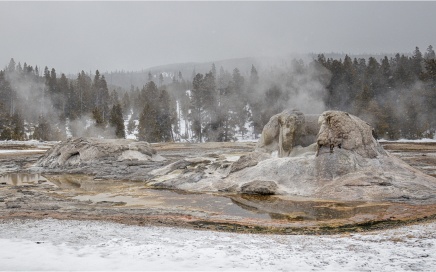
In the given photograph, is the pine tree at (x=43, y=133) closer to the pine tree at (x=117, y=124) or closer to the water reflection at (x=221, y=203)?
the pine tree at (x=117, y=124)

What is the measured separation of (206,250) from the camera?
6.43 meters

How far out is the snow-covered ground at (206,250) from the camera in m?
5.61

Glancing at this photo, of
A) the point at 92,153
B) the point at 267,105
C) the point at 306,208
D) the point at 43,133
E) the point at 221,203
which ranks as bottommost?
the point at 306,208

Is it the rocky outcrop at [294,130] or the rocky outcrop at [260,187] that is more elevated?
the rocky outcrop at [294,130]

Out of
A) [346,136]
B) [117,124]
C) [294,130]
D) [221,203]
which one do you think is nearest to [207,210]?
[221,203]

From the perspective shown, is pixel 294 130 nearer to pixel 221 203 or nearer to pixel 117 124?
pixel 221 203

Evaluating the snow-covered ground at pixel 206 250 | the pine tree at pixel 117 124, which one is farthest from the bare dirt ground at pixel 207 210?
the pine tree at pixel 117 124

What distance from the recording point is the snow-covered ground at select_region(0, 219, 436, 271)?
5.61 metres

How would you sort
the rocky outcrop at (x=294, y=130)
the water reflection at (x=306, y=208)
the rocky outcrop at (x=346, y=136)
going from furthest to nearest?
the rocky outcrop at (x=294, y=130), the rocky outcrop at (x=346, y=136), the water reflection at (x=306, y=208)

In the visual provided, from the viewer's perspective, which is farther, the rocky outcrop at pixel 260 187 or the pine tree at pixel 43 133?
the pine tree at pixel 43 133

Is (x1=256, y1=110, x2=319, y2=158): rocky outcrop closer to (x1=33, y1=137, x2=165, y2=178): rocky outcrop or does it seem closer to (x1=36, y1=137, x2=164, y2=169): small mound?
(x1=33, y1=137, x2=165, y2=178): rocky outcrop

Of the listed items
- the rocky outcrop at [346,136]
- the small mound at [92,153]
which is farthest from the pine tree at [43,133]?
the rocky outcrop at [346,136]

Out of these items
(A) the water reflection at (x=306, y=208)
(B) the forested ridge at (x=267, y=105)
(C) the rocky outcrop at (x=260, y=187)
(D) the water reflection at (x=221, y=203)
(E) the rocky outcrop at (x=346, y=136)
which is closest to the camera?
(A) the water reflection at (x=306, y=208)

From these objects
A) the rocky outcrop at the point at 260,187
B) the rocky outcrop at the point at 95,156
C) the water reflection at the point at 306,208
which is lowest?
the water reflection at the point at 306,208
